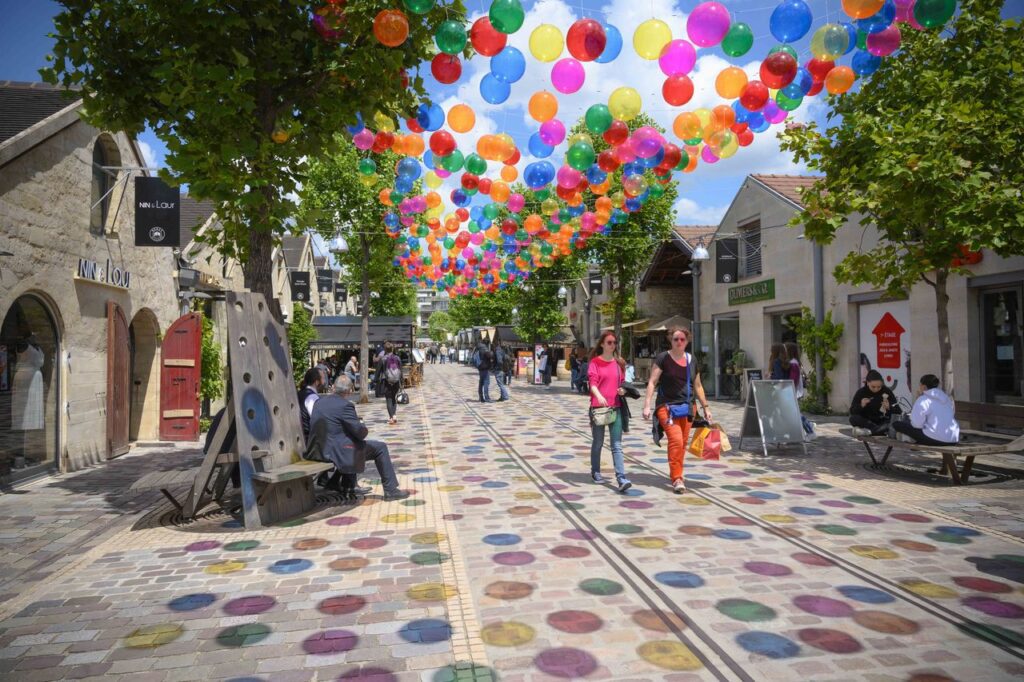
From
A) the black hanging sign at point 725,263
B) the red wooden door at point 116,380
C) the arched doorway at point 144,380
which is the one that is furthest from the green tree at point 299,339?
the black hanging sign at point 725,263

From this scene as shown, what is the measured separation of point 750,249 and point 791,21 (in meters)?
13.7

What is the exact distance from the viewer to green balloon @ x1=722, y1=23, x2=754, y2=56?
724cm

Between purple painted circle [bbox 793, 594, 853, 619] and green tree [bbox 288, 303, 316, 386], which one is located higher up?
green tree [bbox 288, 303, 316, 386]

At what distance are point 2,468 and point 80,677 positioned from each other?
6644 mm

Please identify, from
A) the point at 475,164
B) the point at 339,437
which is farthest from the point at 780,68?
the point at 339,437

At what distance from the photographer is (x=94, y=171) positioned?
419 inches

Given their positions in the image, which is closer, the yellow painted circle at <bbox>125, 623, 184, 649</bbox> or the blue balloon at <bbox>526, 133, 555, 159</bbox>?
the yellow painted circle at <bbox>125, 623, 184, 649</bbox>

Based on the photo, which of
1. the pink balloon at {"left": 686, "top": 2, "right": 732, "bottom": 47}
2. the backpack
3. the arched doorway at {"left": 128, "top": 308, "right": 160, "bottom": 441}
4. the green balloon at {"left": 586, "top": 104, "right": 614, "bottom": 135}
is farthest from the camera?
the backpack

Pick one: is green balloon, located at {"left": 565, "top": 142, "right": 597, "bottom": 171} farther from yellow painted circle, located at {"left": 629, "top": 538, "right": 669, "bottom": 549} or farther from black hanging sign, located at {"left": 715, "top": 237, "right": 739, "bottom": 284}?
black hanging sign, located at {"left": 715, "top": 237, "right": 739, "bottom": 284}

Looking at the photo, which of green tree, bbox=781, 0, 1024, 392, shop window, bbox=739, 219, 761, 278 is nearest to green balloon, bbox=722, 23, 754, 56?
green tree, bbox=781, 0, 1024, 392

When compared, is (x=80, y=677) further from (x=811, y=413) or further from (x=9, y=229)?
(x=811, y=413)

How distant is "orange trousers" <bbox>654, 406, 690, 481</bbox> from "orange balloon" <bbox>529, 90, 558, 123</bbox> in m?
4.57

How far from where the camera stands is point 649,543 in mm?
5508

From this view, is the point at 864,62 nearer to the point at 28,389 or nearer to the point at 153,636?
the point at 153,636
